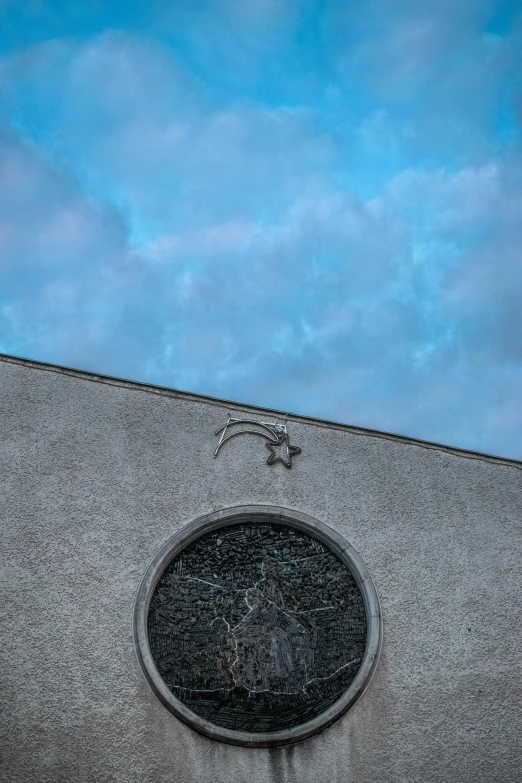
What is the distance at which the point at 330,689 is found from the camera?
6.57 metres

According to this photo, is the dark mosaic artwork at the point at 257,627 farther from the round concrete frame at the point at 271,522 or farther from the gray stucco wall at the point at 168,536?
the gray stucco wall at the point at 168,536

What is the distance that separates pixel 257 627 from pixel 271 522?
1.00 m

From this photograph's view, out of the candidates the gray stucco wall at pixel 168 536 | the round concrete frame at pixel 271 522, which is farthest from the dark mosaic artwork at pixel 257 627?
the gray stucco wall at pixel 168 536

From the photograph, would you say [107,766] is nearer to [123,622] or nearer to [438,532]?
[123,622]

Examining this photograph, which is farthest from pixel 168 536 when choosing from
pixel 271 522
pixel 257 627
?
pixel 257 627

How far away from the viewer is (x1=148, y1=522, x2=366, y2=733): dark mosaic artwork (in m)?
6.43

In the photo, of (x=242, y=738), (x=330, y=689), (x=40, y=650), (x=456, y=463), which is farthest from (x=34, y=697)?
(x=456, y=463)

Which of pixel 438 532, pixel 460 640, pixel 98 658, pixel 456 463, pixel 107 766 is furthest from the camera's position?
pixel 456 463

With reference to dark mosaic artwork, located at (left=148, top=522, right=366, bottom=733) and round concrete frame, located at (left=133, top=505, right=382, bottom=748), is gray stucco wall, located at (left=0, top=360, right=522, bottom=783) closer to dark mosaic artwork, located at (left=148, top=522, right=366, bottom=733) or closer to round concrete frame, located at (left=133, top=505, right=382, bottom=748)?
round concrete frame, located at (left=133, top=505, right=382, bottom=748)

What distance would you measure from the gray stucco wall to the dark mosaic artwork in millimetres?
240

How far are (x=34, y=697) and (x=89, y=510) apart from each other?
1.60 meters

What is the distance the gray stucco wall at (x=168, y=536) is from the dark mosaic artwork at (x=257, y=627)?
240 millimetres

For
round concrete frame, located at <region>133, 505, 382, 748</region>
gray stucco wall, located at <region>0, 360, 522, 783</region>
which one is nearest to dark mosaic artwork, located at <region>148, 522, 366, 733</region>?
A: round concrete frame, located at <region>133, 505, 382, 748</region>

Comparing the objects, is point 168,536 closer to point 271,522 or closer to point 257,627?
point 271,522
